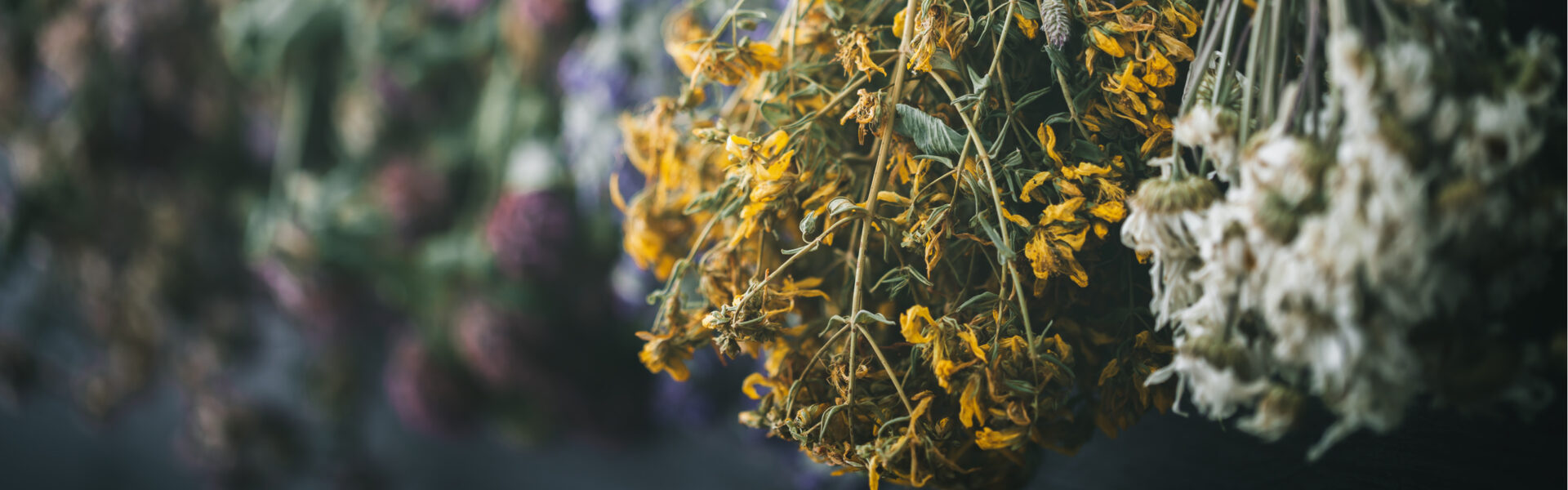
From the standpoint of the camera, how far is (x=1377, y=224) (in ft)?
0.68

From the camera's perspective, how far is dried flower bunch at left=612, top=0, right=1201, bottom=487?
0.33m

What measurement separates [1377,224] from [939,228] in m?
0.16

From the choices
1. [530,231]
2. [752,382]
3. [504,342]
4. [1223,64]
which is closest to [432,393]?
[504,342]

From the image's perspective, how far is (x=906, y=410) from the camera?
1.15ft

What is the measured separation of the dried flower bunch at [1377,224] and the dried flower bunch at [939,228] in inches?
2.7

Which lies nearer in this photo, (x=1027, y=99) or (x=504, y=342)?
(x=1027, y=99)

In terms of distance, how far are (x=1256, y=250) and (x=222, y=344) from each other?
55.9 inches

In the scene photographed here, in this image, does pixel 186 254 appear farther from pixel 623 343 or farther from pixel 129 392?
pixel 623 343

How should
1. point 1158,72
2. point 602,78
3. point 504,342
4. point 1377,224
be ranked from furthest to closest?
point 504,342 → point 602,78 → point 1158,72 → point 1377,224

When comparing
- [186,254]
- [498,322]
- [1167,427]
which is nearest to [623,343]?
[498,322]

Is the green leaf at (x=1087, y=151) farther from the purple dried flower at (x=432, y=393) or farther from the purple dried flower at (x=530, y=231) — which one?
the purple dried flower at (x=432, y=393)

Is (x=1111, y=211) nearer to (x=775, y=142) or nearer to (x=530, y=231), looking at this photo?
(x=775, y=142)

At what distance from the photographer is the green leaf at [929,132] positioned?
331mm

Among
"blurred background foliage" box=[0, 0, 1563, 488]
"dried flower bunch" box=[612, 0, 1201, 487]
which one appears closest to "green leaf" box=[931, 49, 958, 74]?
"dried flower bunch" box=[612, 0, 1201, 487]
